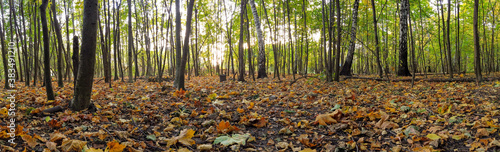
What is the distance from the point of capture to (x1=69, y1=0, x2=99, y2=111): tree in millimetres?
3463

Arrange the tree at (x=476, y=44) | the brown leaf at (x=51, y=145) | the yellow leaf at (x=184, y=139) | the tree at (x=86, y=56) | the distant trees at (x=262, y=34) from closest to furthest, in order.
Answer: the brown leaf at (x=51, y=145) < the yellow leaf at (x=184, y=139) < the tree at (x=86, y=56) < the tree at (x=476, y=44) < the distant trees at (x=262, y=34)

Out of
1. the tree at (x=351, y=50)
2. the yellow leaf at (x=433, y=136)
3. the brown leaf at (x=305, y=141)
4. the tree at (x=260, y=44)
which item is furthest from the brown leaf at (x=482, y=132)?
the tree at (x=260, y=44)

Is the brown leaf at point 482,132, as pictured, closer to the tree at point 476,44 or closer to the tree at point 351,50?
the tree at point 476,44

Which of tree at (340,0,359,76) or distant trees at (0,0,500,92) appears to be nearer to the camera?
distant trees at (0,0,500,92)

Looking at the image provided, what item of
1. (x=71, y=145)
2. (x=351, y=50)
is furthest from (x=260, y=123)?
(x=351, y=50)

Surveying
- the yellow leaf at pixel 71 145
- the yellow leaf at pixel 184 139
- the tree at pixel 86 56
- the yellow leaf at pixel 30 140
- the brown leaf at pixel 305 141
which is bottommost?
the brown leaf at pixel 305 141

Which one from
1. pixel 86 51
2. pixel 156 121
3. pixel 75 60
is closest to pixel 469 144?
pixel 156 121

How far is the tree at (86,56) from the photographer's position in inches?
136

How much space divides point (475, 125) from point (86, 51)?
5.12 m

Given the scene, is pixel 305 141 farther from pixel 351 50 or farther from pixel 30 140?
pixel 351 50

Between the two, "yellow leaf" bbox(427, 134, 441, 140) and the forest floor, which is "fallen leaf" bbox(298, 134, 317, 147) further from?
"yellow leaf" bbox(427, 134, 441, 140)

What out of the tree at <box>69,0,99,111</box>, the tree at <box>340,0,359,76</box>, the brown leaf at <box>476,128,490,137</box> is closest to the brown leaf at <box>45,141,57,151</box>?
the tree at <box>69,0,99,111</box>

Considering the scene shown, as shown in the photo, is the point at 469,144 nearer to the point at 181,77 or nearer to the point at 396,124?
the point at 396,124

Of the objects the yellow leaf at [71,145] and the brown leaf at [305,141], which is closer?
the yellow leaf at [71,145]
